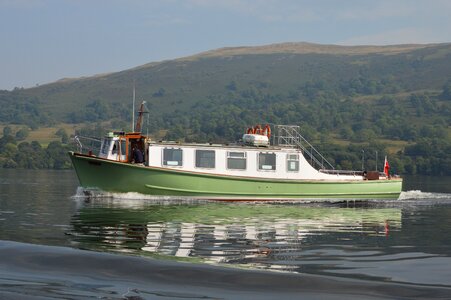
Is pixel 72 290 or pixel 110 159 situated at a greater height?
pixel 110 159

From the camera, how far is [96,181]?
1677 inches

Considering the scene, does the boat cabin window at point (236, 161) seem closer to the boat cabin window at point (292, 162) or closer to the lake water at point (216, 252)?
the boat cabin window at point (292, 162)

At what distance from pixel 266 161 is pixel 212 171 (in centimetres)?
370

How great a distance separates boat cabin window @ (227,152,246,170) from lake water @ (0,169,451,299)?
17.7ft

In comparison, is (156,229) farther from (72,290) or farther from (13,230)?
(72,290)

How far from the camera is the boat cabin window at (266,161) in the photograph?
149ft

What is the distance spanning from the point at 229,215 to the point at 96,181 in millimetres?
11200

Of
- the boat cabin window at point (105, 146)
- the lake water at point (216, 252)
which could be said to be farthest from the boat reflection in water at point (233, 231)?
the boat cabin window at point (105, 146)

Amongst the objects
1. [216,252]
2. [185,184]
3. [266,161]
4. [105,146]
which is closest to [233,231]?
[216,252]

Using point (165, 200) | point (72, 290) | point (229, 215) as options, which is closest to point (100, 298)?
point (72, 290)

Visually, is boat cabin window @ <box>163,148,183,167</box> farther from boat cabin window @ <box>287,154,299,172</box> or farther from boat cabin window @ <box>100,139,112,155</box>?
boat cabin window @ <box>287,154,299,172</box>

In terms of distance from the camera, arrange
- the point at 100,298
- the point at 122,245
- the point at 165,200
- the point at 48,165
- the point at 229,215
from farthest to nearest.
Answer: the point at 48,165 < the point at 165,200 < the point at 229,215 < the point at 122,245 < the point at 100,298

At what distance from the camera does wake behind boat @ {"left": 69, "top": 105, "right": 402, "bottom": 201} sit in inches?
1666

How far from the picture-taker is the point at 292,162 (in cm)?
4625
